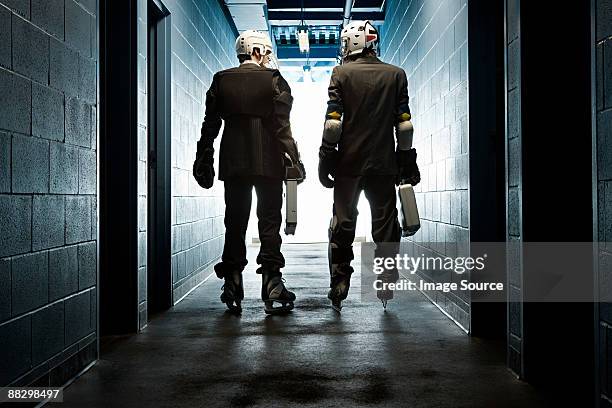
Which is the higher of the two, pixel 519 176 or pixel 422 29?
pixel 422 29

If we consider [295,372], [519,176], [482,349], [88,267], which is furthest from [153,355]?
[519,176]

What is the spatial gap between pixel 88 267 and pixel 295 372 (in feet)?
2.97

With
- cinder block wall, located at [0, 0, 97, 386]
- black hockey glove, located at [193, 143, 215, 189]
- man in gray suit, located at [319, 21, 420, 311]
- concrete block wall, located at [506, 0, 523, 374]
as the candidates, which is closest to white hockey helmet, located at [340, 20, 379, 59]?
man in gray suit, located at [319, 21, 420, 311]

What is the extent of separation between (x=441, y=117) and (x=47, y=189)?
2.73 m

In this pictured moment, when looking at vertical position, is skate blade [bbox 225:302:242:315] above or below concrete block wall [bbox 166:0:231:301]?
below

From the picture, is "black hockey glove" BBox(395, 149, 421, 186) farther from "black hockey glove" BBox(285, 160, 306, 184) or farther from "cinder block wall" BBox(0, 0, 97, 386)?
A: "cinder block wall" BBox(0, 0, 97, 386)

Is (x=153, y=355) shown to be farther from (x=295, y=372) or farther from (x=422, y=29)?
(x=422, y=29)

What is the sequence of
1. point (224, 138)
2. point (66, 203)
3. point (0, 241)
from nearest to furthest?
1. point (0, 241)
2. point (66, 203)
3. point (224, 138)

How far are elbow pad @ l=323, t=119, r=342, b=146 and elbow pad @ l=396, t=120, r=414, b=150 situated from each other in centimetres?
34

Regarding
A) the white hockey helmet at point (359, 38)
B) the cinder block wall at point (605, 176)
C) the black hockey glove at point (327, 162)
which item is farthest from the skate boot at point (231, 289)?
the cinder block wall at point (605, 176)

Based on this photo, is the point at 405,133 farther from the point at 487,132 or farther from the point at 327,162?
the point at 487,132

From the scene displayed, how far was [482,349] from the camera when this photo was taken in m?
3.07

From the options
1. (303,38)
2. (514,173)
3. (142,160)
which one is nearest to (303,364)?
(514,173)

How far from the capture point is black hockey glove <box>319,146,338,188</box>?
4.12m
